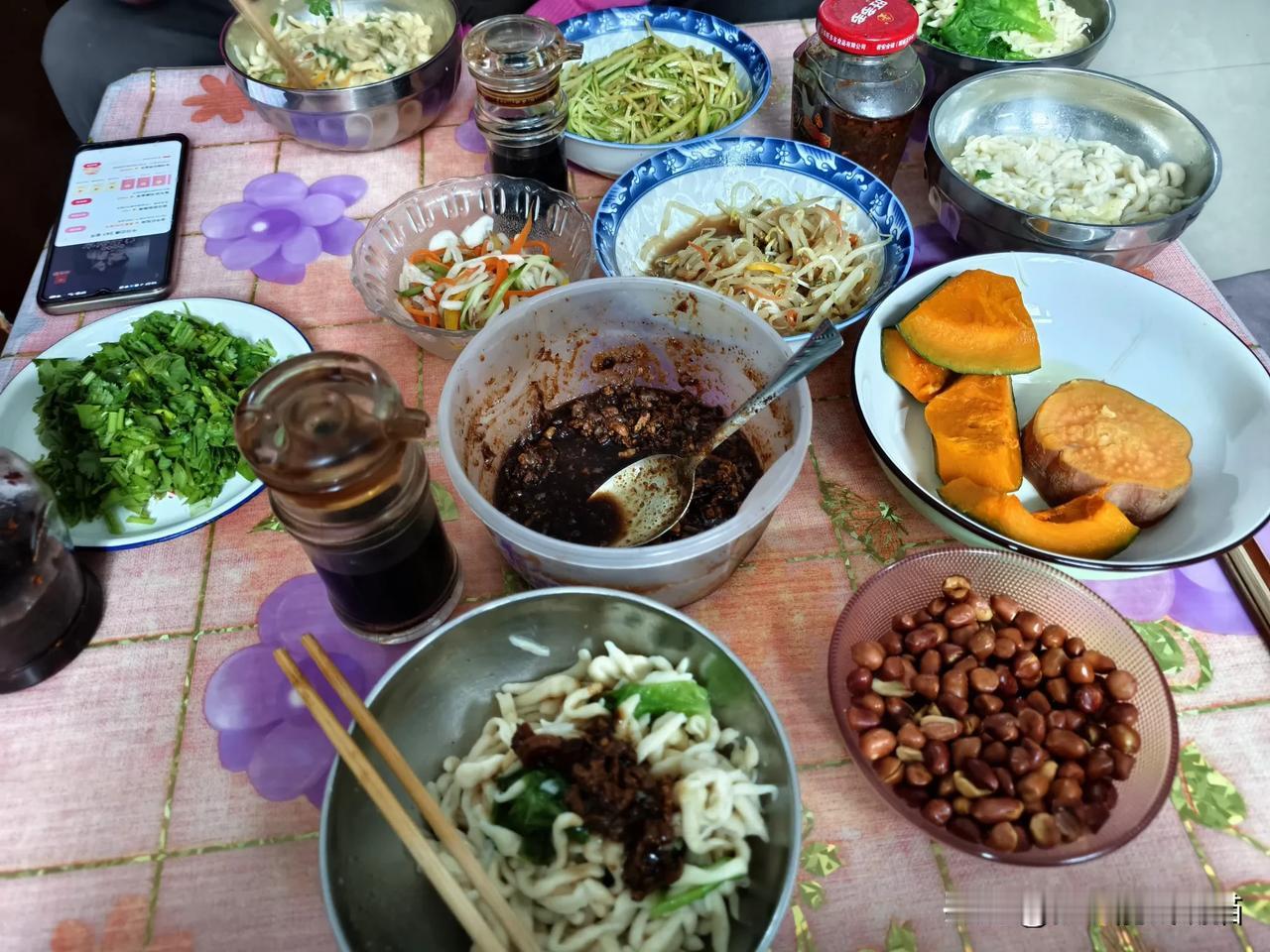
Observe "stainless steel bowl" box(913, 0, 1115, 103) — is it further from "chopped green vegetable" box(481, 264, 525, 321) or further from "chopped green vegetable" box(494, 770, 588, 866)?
"chopped green vegetable" box(494, 770, 588, 866)

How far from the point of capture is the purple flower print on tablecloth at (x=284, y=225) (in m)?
1.67

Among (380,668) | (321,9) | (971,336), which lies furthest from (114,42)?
(971,336)

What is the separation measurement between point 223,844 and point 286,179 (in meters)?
1.43

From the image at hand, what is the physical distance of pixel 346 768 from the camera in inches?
35.0

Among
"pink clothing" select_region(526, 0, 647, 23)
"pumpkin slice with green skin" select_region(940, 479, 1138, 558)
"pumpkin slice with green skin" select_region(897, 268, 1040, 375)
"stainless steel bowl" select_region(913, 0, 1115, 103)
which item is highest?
"stainless steel bowl" select_region(913, 0, 1115, 103)

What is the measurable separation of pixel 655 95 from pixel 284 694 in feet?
4.81

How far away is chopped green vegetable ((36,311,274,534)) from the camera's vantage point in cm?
126

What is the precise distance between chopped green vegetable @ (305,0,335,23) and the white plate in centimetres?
154

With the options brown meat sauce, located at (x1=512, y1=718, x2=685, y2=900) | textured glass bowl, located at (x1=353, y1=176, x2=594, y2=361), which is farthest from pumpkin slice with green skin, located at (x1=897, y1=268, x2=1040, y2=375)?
brown meat sauce, located at (x1=512, y1=718, x2=685, y2=900)

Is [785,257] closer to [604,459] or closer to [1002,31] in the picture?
[604,459]

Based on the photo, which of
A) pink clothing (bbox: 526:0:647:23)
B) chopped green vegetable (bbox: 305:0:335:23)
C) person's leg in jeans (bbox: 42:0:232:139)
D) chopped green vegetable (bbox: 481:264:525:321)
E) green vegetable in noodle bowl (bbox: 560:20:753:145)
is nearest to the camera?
chopped green vegetable (bbox: 481:264:525:321)

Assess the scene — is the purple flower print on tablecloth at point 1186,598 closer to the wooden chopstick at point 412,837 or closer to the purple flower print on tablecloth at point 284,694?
the wooden chopstick at point 412,837

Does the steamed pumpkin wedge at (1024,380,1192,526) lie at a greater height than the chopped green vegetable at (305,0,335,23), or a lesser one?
lesser

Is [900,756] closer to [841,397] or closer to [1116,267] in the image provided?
[841,397]
